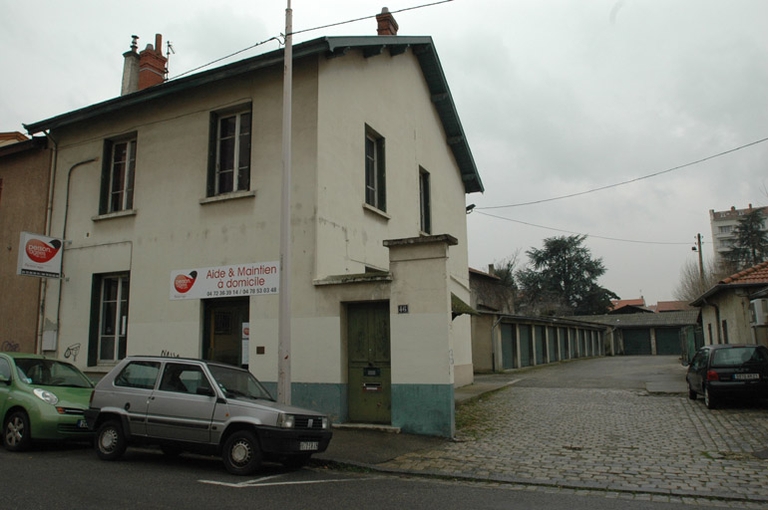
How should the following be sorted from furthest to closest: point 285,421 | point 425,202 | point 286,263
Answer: point 425,202, point 286,263, point 285,421

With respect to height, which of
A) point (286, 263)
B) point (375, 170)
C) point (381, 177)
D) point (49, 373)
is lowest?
point (49, 373)

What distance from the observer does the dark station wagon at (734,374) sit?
13.1 meters

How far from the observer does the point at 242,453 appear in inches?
300


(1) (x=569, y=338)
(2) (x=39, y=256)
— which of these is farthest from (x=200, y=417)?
(1) (x=569, y=338)

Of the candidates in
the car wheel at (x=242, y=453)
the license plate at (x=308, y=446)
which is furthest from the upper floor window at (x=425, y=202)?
the car wheel at (x=242, y=453)

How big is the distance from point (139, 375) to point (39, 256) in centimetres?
745

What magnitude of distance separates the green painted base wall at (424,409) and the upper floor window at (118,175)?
8719mm

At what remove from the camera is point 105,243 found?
1448 centimetres

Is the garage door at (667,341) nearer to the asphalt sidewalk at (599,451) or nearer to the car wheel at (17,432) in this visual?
the asphalt sidewalk at (599,451)

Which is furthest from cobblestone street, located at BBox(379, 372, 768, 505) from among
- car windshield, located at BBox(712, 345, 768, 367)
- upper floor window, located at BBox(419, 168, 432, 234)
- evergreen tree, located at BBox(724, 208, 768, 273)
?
evergreen tree, located at BBox(724, 208, 768, 273)

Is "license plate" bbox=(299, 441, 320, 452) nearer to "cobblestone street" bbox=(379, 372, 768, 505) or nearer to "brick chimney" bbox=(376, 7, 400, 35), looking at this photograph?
"cobblestone street" bbox=(379, 372, 768, 505)

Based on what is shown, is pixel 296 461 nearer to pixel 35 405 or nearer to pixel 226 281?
pixel 35 405

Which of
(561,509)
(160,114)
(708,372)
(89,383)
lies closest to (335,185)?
(160,114)

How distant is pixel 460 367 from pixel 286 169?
1054 cm
